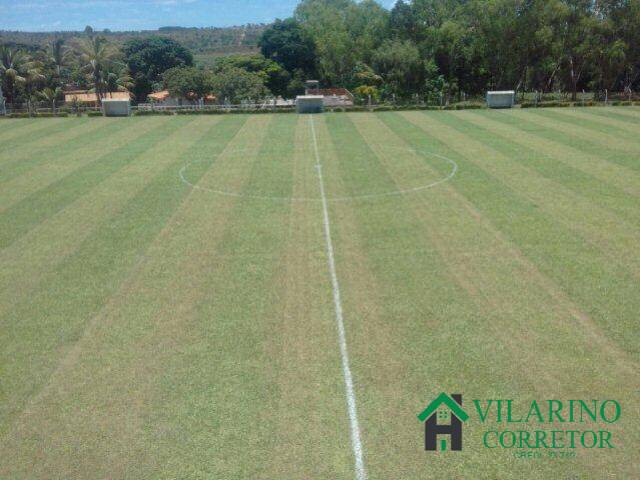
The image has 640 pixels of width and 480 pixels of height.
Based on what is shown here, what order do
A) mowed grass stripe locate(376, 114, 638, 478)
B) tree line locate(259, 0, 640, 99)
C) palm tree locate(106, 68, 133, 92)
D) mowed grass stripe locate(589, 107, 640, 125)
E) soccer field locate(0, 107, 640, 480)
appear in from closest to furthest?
soccer field locate(0, 107, 640, 480) < mowed grass stripe locate(376, 114, 638, 478) < mowed grass stripe locate(589, 107, 640, 125) < tree line locate(259, 0, 640, 99) < palm tree locate(106, 68, 133, 92)

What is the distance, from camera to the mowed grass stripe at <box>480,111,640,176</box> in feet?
80.5

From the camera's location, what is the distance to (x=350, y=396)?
390 inches

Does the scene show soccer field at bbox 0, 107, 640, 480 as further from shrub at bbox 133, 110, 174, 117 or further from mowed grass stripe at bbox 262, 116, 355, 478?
shrub at bbox 133, 110, 174, 117

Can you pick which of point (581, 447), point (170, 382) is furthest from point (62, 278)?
point (581, 447)

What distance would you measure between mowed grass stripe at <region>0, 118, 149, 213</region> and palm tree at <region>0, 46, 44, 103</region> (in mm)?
25532

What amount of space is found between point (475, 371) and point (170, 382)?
216 inches

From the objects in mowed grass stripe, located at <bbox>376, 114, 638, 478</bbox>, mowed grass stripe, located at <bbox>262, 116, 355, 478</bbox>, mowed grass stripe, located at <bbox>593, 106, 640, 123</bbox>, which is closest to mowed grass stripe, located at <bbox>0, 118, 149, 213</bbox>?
mowed grass stripe, located at <bbox>262, 116, 355, 478</bbox>

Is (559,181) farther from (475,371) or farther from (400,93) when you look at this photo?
(400,93)

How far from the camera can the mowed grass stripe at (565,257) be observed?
12375 millimetres

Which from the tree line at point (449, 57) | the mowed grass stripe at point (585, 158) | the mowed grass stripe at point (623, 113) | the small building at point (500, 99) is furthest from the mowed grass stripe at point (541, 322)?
the tree line at point (449, 57)

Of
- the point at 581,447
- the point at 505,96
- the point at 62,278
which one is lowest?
the point at 581,447

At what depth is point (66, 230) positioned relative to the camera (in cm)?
1855

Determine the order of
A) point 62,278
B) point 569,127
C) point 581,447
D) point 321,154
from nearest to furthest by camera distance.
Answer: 1. point 581,447
2. point 62,278
3. point 321,154
4. point 569,127

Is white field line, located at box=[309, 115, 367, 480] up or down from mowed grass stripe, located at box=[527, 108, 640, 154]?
down
